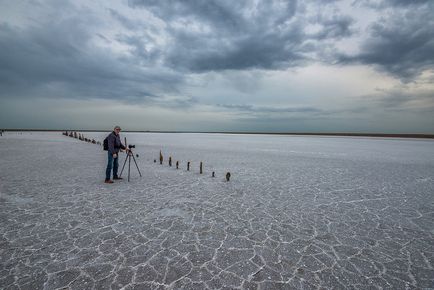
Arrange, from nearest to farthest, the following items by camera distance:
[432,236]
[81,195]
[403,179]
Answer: [432,236] < [81,195] < [403,179]

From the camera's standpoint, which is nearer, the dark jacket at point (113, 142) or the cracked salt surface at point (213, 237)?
the cracked salt surface at point (213, 237)

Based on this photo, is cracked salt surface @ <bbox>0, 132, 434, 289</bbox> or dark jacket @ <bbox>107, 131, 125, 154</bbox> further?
dark jacket @ <bbox>107, 131, 125, 154</bbox>

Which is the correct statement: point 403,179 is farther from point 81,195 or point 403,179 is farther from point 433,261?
point 81,195

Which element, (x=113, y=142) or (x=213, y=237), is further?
(x=113, y=142)

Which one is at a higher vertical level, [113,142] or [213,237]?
[113,142]

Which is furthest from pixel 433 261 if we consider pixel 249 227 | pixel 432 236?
pixel 249 227

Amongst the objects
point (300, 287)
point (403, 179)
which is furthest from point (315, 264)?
point (403, 179)

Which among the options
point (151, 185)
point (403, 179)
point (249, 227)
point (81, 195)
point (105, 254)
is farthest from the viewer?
point (403, 179)

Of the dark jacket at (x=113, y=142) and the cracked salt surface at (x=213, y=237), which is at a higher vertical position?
the dark jacket at (x=113, y=142)

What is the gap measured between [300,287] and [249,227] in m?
1.98

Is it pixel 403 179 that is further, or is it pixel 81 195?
pixel 403 179

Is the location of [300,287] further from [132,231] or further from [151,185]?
[151,185]

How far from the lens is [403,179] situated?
10617mm

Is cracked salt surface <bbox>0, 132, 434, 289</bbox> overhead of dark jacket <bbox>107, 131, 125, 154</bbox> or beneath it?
beneath
